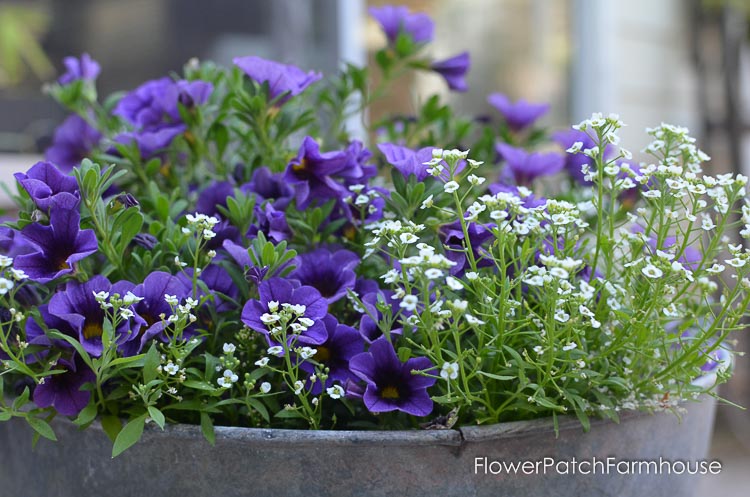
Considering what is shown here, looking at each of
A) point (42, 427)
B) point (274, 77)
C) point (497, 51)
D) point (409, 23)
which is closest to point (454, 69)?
point (409, 23)

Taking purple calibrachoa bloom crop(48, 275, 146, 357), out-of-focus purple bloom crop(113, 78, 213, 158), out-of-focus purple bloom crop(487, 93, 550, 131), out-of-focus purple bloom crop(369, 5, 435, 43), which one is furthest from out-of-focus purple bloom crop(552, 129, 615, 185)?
purple calibrachoa bloom crop(48, 275, 146, 357)

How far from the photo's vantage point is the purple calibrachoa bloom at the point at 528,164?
79 cm

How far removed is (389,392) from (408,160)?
0.18 metres

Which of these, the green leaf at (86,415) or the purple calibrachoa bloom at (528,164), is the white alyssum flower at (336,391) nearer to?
the green leaf at (86,415)

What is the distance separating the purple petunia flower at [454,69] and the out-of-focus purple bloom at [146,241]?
1.37 feet

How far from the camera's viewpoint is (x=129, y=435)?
1.56ft

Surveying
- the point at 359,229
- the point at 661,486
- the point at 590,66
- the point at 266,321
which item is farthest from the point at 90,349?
the point at 590,66

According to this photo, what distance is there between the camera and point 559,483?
509mm

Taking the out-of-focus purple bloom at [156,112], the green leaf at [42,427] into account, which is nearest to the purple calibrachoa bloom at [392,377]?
the green leaf at [42,427]

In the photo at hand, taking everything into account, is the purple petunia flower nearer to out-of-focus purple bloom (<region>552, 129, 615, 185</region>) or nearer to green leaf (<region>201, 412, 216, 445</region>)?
out-of-focus purple bloom (<region>552, 129, 615, 185</region>)

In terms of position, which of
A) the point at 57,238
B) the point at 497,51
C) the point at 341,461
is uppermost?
the point at 57,238

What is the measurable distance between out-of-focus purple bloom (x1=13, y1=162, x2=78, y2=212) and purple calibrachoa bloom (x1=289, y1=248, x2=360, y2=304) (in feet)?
0.58

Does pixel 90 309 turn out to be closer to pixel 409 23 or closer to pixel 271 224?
pixel 271 224

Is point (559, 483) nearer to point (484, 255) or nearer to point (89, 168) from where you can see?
point (484, 255)
